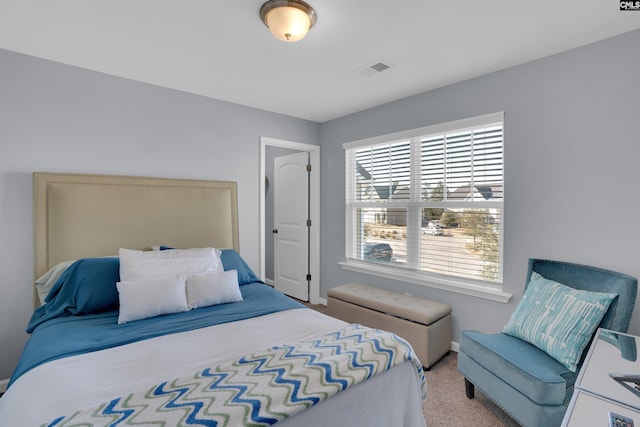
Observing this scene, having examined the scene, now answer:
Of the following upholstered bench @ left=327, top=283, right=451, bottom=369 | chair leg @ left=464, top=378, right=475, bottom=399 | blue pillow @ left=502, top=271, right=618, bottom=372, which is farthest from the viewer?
upholstered bench @ left=327, top=283, right=451, bottom=369

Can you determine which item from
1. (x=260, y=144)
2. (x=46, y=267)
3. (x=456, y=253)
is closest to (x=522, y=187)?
(x=456, y=253)

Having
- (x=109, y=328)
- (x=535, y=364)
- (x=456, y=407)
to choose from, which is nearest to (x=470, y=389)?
(x=456, y=407)

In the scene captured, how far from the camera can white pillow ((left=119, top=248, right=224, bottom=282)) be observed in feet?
6.95

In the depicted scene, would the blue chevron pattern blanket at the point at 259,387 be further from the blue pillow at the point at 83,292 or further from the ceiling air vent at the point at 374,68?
the ceiling air vent at the point at 374,68

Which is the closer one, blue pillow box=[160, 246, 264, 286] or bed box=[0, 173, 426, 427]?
bed box=[0, 173, 426, 427]

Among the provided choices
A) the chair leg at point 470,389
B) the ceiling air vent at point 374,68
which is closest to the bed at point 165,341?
the chair leg at point 470,389

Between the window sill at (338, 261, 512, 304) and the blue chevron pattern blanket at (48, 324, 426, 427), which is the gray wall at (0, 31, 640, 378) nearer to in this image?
the window sill at (338, 261, 512, 304)

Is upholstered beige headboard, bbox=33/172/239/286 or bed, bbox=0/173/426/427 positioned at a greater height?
upholstered beige headboard, bbox=33/172/239/286

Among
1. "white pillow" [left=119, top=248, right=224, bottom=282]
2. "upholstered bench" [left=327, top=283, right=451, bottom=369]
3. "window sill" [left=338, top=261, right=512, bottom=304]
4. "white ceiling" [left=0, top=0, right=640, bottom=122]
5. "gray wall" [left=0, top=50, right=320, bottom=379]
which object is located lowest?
"upholstered bench" [left=327, top=283, right=451, bottom=369]

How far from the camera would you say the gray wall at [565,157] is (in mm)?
2053

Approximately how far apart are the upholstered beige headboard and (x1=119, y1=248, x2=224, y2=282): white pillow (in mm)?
519

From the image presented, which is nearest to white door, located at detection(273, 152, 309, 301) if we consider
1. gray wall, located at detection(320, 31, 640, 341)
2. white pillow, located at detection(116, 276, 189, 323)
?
gray wall, located at detection(320, 31, 640, 341)

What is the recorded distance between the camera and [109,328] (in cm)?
177

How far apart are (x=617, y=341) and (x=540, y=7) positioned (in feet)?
6.01
